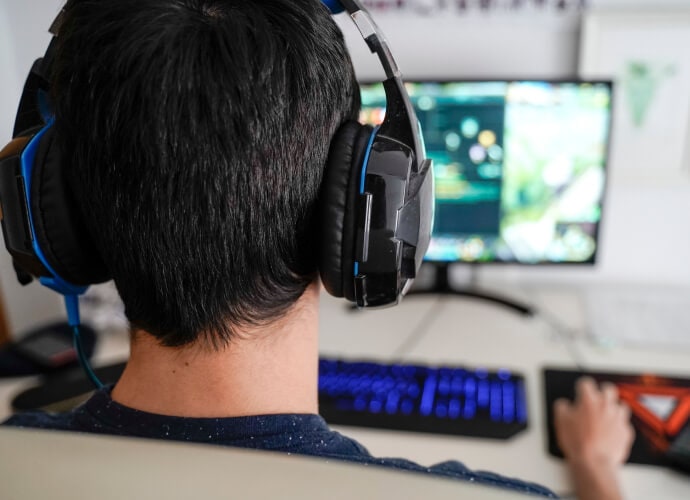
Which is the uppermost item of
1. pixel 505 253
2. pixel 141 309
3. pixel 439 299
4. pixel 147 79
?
pixel 147 79

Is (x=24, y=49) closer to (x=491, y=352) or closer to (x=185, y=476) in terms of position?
(x=491, y=352)

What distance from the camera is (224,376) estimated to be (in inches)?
21.0

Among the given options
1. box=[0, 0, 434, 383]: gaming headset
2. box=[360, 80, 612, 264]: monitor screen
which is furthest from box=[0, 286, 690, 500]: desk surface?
box=[0, 0, 434, 383]: gaming headset

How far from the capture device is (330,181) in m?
0.51

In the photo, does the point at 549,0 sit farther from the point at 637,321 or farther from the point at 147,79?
the point at 147,79

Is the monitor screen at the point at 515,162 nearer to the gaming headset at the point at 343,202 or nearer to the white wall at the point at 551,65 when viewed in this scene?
the white wall at the point at 551,65

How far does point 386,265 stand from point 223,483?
294 mm

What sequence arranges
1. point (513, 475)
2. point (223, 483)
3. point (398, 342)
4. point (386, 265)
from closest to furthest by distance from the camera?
point (223, 483)
point (386, 265)
point (513, 475)
point (398, 342)

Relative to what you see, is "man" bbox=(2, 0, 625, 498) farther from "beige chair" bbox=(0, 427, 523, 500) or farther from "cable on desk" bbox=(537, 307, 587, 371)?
"cable on desk" bbox=(537, 307, 587, 371)

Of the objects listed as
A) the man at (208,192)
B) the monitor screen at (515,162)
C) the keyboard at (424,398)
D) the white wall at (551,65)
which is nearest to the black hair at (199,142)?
the man at (208,192)

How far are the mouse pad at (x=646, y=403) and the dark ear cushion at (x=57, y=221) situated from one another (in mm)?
666

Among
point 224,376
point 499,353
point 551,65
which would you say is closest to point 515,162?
point 551,65

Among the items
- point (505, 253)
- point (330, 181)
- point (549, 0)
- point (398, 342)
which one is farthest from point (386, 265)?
point (549, 0)

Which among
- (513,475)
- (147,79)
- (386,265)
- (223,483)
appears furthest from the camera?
(513,475)
